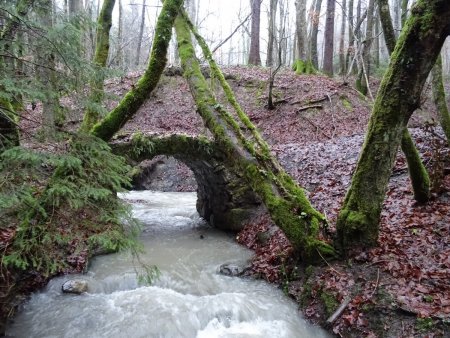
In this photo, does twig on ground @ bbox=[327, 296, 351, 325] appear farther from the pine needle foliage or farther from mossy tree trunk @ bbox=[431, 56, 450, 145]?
mossy tree trunk @ bbox=[431, 56, 450, 145]

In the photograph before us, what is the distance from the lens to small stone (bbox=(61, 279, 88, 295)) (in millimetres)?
6234

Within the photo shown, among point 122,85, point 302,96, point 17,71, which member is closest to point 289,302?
point 17,71

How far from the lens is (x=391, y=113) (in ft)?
16.2

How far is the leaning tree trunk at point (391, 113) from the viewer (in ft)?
14.6

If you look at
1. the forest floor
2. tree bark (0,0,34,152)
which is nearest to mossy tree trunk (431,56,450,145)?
the forest floor

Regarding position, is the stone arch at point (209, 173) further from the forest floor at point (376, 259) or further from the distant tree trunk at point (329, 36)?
the distant tree trunk at point (329, 36)

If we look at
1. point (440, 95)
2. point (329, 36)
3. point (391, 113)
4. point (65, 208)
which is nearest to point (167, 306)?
point (65, 208)

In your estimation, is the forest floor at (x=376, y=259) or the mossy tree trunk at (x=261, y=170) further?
the mossy tree trunk at (x=261, y=170)

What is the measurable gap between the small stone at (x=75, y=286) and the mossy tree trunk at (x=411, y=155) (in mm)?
6070

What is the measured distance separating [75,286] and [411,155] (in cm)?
631

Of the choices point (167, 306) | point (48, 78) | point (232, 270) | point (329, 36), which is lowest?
point (167, 306)

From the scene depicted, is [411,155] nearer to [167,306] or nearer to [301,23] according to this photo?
[167,306]

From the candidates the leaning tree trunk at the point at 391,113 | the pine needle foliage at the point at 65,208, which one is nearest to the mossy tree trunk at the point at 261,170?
the leaning tree trunk at the point at 391,113

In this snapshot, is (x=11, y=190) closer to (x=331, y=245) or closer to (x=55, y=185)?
(x=55, y=185)
